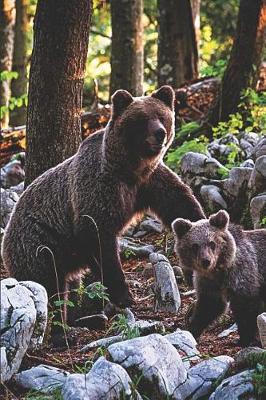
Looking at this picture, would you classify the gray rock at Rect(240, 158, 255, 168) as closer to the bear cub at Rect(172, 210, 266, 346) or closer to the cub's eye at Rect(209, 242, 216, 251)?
the bear cub at Rect(172, 210, 266, 346)

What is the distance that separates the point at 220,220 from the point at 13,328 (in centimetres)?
203

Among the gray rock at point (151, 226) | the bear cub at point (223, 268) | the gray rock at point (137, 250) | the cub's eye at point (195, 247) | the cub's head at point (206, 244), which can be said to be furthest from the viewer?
the gray rock at point (151, 226)

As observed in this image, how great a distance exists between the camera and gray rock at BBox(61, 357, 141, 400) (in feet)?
14.2

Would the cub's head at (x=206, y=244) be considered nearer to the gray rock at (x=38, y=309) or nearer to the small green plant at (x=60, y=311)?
the small green plant at (x=60, y=311)

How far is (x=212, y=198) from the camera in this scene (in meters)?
8.68

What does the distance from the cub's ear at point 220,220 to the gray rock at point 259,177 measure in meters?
1.75

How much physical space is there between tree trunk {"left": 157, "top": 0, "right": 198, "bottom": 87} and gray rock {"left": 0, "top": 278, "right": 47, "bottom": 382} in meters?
9.67

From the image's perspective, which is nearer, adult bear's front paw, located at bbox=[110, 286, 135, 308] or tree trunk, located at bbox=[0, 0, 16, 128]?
adult bear's front paw, located at bbox=[110, 286, 135, 308]

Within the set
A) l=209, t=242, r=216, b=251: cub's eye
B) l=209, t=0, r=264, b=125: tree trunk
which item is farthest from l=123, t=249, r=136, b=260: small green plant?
l=209, t=0, r=264, b=125: tree trunk

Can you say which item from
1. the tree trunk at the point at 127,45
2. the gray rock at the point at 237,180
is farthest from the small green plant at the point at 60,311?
the tree trunk at the point at 127,45

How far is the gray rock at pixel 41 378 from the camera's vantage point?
4.85m

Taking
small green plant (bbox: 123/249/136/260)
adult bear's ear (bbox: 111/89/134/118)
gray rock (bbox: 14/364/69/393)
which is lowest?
small green plant (bbox: 123/249/136/260)

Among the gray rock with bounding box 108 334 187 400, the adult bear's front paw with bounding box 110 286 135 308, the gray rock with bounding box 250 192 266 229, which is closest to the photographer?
the gray rock with bounding box 108 334 187 400

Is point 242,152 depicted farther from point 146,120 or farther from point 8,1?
point 8,1
